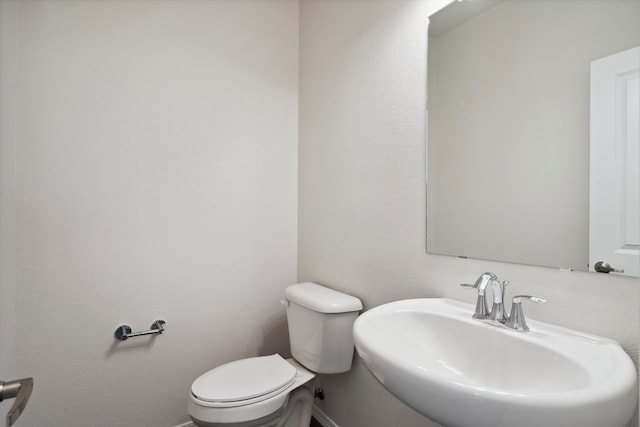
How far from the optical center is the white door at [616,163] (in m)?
0.71

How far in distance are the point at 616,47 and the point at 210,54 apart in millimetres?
1620

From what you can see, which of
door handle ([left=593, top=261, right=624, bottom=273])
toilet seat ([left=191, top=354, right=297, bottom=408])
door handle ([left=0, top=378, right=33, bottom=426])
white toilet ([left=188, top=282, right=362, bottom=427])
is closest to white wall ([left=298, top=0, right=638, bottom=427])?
door handle ([left=593, top=261, right=624, bottom=273])

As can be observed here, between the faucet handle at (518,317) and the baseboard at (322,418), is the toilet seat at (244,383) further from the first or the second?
the faucet handle at (518,317)

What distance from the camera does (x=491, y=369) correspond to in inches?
31.9

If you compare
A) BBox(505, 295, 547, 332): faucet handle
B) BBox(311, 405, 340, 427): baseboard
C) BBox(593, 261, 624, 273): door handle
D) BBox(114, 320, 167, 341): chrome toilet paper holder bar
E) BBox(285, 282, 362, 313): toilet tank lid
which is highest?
BBox(593, 261, 624, 273): door handle

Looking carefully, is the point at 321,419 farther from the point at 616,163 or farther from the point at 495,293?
the point at 616,163

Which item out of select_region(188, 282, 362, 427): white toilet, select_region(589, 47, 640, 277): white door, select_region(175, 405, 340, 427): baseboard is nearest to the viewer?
Answer: select_region(589, 47, 640, 277): white door

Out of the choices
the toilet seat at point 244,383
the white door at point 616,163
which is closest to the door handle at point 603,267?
the white door at point 616,163

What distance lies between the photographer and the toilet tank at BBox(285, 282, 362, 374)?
4.44ft

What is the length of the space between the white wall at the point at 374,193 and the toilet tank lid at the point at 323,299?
0.06 metres

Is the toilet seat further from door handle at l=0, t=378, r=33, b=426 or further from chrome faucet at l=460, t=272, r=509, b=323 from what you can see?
chrome faucet at l=460, t=272, r=509, b=323

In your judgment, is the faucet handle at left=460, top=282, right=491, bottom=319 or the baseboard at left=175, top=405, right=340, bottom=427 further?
the baseboard at left=175, top=405, right=340, bottom=427

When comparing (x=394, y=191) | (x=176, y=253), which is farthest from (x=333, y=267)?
(x=176, y=253)

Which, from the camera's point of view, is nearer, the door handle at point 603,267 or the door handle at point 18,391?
the door handle at point 18,391
